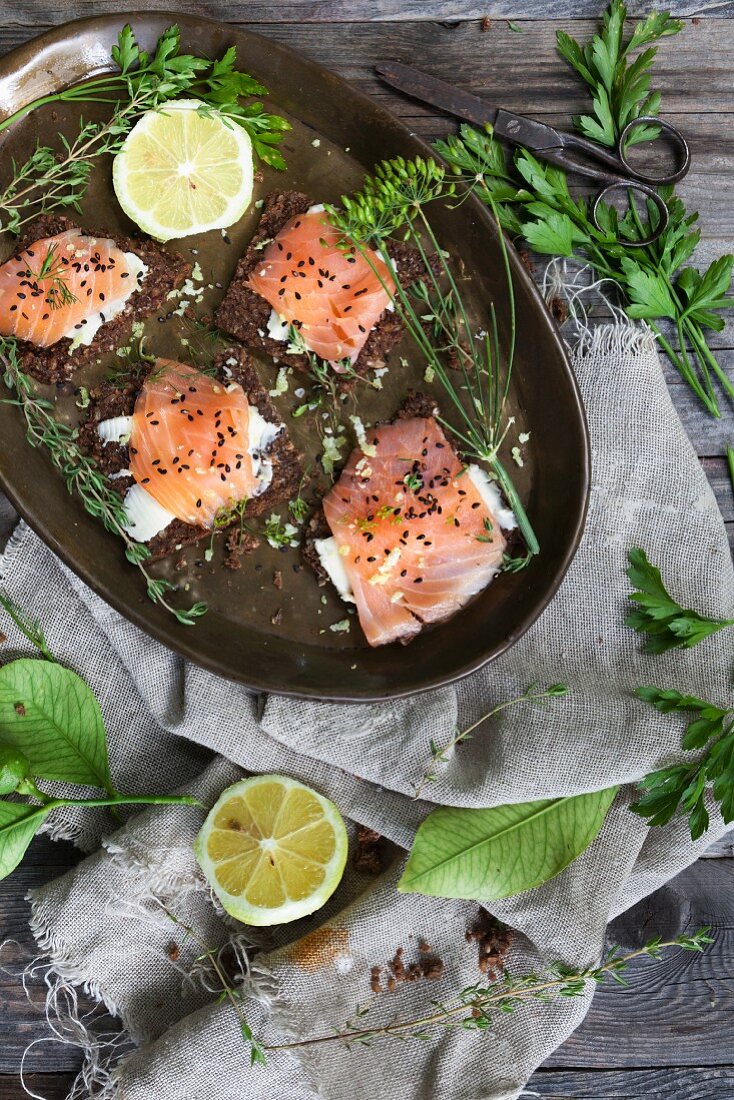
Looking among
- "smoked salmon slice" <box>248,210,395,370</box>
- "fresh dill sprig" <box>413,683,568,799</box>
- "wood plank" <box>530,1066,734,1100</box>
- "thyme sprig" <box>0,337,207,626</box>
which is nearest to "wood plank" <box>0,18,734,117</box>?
"smoked salmon slice" <box>248,210,395,370</box>

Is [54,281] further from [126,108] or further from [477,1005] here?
[477,1005]

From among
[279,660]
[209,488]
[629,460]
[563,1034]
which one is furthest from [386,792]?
[629,460]

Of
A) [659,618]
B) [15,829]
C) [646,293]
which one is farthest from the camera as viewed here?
[646,293]

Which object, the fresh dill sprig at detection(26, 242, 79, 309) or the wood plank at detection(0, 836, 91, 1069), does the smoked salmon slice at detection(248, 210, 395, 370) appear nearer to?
the fresh dill sprig at detection(26, 242, 79, 309)

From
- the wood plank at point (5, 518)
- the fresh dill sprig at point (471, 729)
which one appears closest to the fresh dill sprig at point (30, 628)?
the wood plank at point (5, 518)

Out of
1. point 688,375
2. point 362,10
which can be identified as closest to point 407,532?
point 688,375

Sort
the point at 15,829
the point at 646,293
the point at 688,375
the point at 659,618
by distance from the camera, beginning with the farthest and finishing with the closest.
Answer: the point at 688,375 < the point at 646,293 < the point at 659,618 < the point at 15,829

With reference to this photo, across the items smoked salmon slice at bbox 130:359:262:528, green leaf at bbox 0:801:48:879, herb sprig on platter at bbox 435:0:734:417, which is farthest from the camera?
herb sprig on platter at bbox 435:0:734:417
